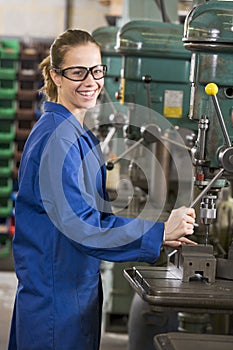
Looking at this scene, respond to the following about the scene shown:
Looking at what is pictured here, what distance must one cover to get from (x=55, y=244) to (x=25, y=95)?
4.81m

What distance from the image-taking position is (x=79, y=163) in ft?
7.53

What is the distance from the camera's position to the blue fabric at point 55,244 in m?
2.27

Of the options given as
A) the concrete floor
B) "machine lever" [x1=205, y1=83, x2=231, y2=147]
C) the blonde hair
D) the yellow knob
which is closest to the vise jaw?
"machine lever" [x1=205, y1=83, x2=231, y2=147]

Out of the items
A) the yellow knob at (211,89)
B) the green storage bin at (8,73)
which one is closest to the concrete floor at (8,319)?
the green storage bin at (8,73)

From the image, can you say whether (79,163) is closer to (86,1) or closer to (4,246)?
(4,246)

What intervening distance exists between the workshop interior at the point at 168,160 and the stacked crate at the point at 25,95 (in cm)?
14

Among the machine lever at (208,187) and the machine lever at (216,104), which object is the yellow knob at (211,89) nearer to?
the machine lever at (216,104)

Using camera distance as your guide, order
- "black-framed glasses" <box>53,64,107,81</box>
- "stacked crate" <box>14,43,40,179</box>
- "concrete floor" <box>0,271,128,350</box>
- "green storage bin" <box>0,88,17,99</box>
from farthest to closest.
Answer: "stacked crate" <box>14,43,40,179</box> < "green storage bin" <box>0,88,17,99</box> < "concrete floor" <box>0,271,128,350</box> < "black-framed glasses" <box>53,64,107,81</box>

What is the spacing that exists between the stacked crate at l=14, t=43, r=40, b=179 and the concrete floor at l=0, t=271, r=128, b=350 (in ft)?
4.36

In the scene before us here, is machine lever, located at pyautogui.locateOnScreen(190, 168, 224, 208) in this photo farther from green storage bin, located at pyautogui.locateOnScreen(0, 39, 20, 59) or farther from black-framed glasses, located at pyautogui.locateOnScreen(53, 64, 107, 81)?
green storage bin, located at pyautogui.locateOnScreen(0, 39, 20, 59)

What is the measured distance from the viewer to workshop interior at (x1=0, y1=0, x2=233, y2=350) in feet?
7.16

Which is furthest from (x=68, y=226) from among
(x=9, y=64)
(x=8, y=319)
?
(x=9, y=64)

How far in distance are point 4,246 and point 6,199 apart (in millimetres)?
442

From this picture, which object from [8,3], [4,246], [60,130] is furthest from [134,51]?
[8,3]
